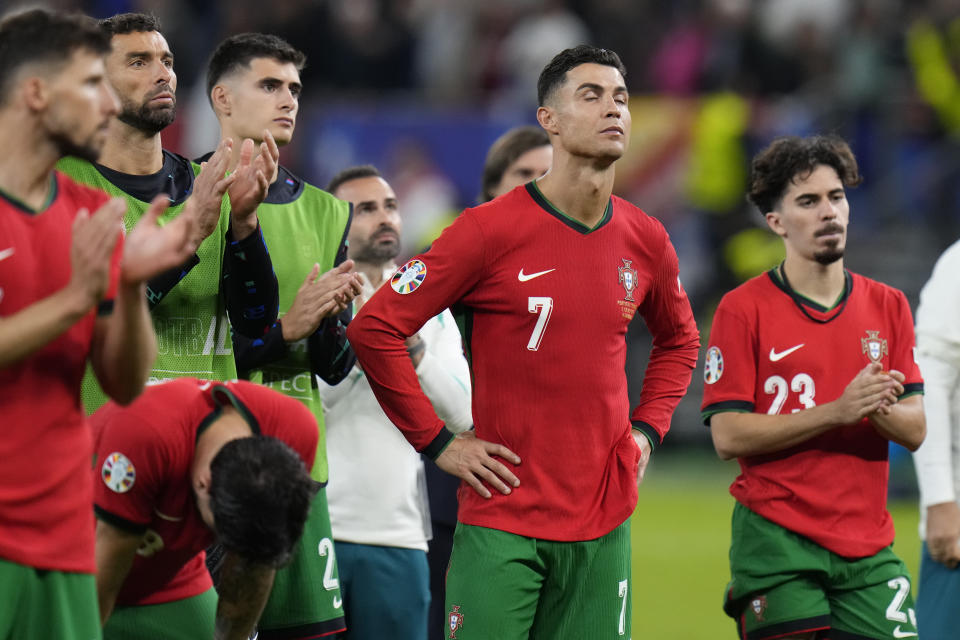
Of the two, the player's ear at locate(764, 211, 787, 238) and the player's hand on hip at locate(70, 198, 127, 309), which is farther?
the player's ear at locate(764, 211, 787, 238)

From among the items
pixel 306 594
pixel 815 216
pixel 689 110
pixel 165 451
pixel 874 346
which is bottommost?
pixel 306 594

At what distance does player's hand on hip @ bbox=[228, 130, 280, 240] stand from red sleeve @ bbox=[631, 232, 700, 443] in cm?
144

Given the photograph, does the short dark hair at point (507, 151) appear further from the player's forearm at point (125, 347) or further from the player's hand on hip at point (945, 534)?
the player's forearm at point (125, 347)

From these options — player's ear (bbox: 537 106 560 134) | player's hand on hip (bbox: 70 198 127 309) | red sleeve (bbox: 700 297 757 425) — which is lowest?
player's hand on hip (bbox: 70 198 127 309)

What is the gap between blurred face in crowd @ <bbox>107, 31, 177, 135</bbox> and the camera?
5070mm

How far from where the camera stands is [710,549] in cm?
1183

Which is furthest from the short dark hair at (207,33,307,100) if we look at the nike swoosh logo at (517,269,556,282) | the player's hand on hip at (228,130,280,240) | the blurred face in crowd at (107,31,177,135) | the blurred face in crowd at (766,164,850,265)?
the blurred face in crowd at (766,164,850,265)

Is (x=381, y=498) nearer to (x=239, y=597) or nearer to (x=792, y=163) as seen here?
(x=239, y=597)

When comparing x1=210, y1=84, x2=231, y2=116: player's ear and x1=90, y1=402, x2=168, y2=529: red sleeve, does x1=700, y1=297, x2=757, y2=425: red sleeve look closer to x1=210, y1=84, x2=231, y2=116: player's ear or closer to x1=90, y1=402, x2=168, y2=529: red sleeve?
x1=210, y1=84, x2=231, y2=116: player's ear

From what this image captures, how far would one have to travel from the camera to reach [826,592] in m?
5.43

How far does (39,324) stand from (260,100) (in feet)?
8.21

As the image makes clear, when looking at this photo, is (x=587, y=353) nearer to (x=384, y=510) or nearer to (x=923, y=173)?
(x=384, y=510)

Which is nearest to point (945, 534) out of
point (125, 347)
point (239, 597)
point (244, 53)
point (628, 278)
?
point (628, 278)

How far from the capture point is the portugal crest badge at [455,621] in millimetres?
4721
